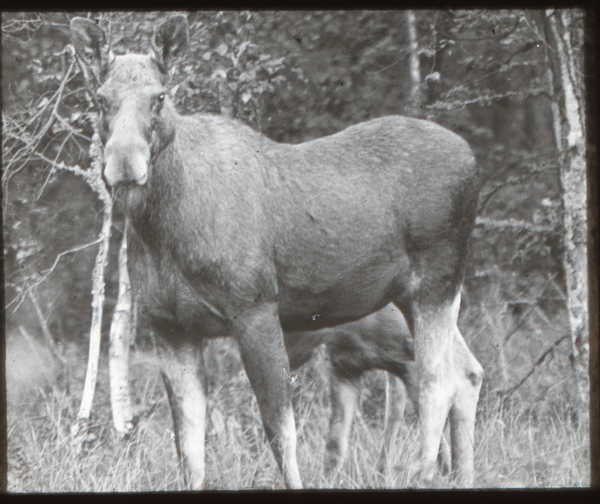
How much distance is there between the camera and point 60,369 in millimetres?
4910

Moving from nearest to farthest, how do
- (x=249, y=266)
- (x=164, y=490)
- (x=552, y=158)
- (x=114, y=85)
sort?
(x=114, y=85), (x=249, y=266), (x=164, y=490), (x=552, y=158)

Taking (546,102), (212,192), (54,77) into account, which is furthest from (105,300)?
(546,102)

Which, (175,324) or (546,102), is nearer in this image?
(175,324)

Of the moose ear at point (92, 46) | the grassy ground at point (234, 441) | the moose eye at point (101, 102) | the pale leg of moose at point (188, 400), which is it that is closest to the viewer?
the moose eye at point (101, 102)

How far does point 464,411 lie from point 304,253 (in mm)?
1355

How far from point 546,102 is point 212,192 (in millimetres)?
2203

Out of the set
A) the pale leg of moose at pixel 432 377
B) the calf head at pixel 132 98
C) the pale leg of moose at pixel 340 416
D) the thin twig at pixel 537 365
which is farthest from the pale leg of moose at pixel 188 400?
the thin twig at pixel 537 365

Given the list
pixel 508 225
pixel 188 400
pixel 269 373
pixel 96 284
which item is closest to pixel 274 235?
pixel 269 373

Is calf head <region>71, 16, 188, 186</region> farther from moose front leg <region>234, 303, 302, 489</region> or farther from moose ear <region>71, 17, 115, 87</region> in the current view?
moose front leg <region>234, 303, 302, 489</region>

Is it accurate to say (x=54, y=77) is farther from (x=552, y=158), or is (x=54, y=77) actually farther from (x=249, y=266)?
(x=552, y=158)

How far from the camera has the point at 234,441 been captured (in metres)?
4.70

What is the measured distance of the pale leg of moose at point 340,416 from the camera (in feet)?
15.0

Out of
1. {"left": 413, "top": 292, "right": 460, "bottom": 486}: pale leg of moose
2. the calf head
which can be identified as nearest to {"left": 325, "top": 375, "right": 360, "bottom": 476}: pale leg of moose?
{"left": 413, "top": 292, "right": 460, "bottom": 486}: pale leg of moose

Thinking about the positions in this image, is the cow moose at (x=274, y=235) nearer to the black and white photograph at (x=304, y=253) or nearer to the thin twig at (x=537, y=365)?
the black and white photograph at (x=304, y=253)
